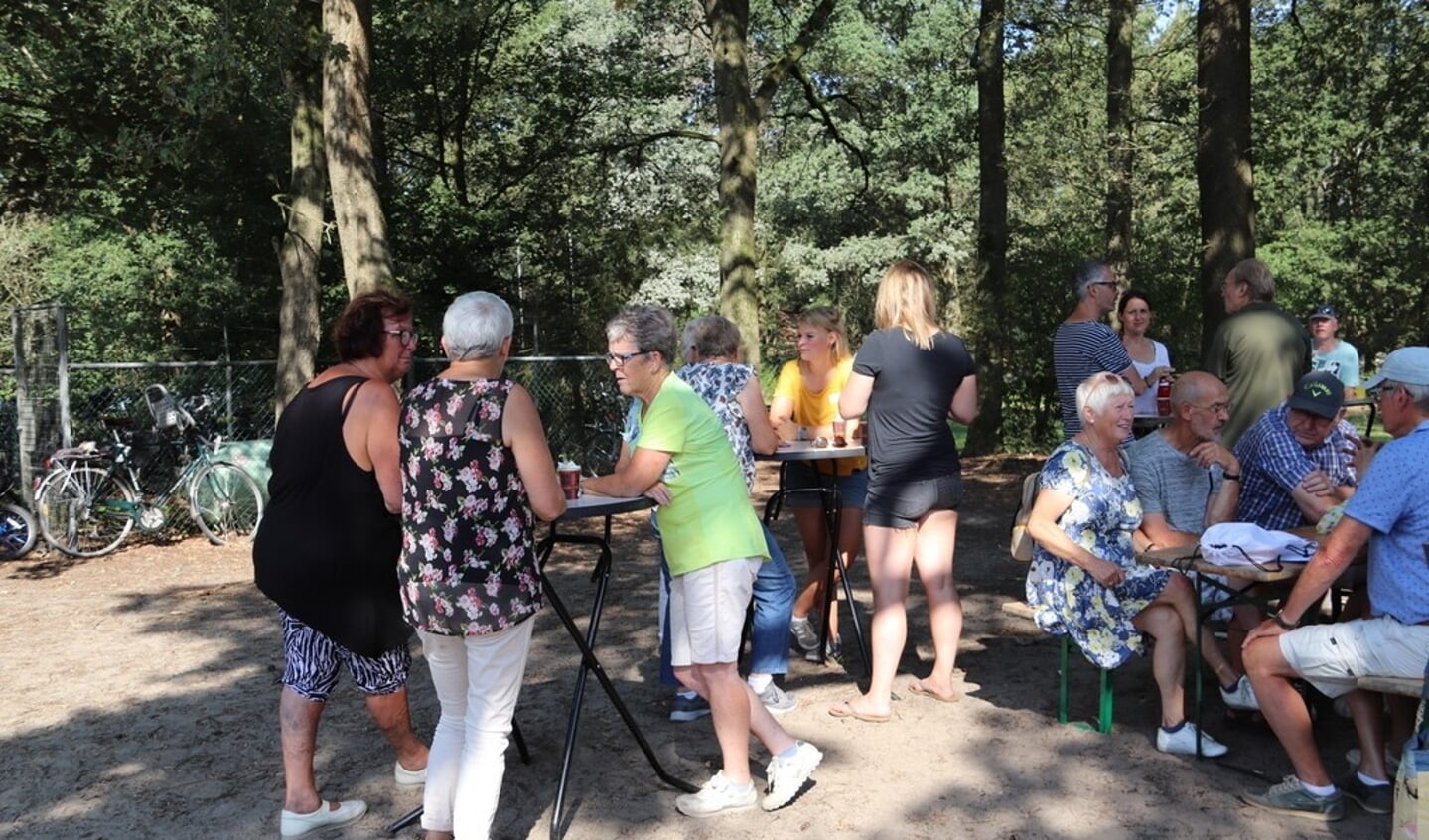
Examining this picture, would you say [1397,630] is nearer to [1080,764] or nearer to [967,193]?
[1080,764]

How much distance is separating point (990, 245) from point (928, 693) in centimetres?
1053

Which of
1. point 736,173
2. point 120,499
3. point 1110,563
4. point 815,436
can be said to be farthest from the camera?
point 736,173

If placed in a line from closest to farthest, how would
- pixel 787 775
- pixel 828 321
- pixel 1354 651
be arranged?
pixel 1354 651 < pixel 787 775 < pixel 828 321

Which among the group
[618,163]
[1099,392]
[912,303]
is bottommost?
[1099,392]

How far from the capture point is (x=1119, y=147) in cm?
1636

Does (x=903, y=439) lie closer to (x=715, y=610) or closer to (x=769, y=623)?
(x=769, y=623)

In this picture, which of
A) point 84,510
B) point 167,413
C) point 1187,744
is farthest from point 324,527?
point 167,413

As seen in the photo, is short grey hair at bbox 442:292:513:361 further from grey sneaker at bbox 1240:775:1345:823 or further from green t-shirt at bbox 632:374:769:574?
grey sneaker at bbox 1240:775:1345:823

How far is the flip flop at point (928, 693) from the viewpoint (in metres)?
5.29

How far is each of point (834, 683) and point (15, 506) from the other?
7459mm

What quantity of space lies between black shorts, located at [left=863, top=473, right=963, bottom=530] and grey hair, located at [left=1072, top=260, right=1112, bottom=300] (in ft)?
4.87

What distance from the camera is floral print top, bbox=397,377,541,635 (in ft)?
11.2

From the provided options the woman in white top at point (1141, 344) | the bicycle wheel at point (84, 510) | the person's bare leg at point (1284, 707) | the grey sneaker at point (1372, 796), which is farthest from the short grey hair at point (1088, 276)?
the bicycle wheel at point (84, 510)

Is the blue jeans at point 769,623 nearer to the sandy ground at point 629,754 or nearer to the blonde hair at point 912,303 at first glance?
the sandy ground at point 629,754
